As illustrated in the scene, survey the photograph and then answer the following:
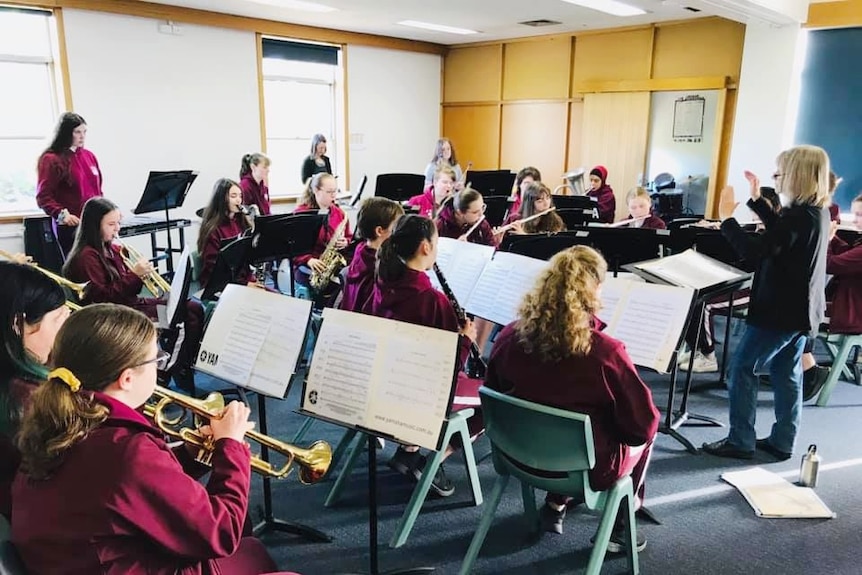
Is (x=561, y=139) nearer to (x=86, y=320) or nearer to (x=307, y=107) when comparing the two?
(x=307, y=107)

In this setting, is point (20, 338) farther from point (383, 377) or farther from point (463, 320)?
point (463, 320)

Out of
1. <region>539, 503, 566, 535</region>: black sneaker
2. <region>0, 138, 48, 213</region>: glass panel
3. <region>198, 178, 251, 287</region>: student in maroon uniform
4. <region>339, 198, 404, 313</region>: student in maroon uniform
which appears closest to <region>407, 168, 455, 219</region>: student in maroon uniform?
<region>198, 178, 251, 287</region>: student in maroon uniform

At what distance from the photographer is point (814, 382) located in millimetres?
3881

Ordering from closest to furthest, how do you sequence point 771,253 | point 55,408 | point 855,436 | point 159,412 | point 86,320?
point 55,408 → point 86,320 → point 159,412 → point 771,253 → point 855,436

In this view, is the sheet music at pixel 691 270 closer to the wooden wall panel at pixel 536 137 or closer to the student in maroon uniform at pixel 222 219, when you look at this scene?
the student in maroon uniform at pixel 222 219

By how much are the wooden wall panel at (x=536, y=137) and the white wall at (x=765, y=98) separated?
248 centimetres

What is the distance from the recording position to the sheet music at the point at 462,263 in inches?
124

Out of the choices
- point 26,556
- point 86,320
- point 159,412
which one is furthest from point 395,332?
point 26,556

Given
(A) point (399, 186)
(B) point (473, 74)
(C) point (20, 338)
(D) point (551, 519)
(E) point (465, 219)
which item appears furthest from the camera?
(B) point (473, 74)

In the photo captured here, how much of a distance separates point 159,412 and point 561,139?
751 cm

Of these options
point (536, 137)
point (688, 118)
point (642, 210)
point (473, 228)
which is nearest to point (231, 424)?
point (473, 228)

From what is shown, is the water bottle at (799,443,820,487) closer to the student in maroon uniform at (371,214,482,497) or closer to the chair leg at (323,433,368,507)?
the student in maroon uniform at (371,214,482,497)

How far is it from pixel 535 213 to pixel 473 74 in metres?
5.27

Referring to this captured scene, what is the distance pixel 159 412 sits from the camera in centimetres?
162
